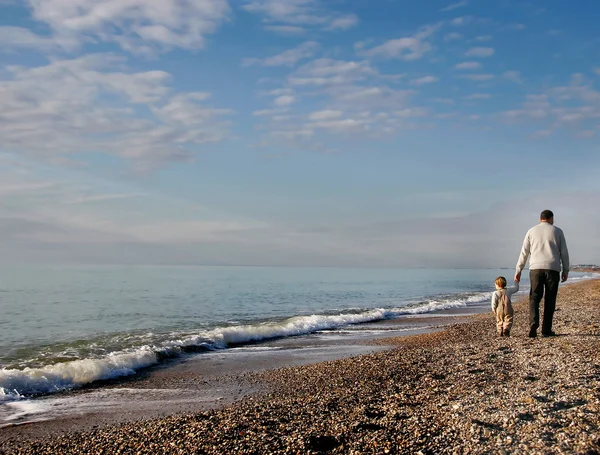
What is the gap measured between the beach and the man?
4.21 feet

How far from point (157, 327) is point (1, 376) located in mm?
10694

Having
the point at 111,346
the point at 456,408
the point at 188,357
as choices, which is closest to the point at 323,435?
the point at 456,408

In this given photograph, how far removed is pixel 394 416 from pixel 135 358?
9244mm

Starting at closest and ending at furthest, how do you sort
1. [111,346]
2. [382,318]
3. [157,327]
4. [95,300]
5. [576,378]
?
1. [576,378]
2. [111,346]
3. [157,327]
4. [382,318]
5. [95,300]

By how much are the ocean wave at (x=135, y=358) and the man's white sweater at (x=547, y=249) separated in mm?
10010

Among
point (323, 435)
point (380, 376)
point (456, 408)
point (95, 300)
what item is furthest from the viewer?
point (95, 300)

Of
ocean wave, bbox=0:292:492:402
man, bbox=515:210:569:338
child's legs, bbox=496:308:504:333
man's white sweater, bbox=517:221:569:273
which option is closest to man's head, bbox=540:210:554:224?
man, bbox=515:210:569:338

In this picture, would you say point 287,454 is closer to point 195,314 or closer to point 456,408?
point 456,408

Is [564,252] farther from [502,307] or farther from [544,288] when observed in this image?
[502,307]

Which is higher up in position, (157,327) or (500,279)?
(500,279)

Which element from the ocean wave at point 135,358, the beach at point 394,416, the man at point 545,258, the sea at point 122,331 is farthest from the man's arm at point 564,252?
the ocean wave at point 135,358

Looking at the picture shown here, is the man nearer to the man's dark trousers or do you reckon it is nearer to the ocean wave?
the man's dark trousers

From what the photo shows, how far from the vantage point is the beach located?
209 inches

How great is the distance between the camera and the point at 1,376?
1074 centimetres
